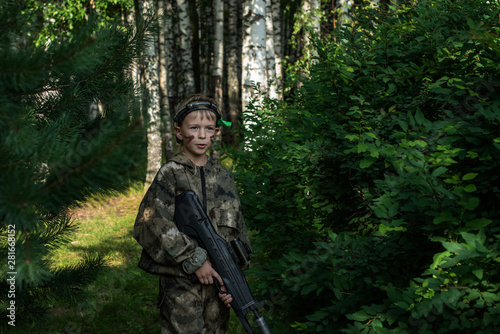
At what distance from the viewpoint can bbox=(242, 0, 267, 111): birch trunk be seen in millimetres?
7508

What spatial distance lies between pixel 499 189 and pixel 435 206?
1.39 ft

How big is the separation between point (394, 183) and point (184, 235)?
1354 millimetres

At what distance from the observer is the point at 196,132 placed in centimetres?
289

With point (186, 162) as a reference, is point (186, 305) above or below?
below

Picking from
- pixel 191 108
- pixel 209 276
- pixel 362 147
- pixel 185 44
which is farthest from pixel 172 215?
pixel 185 44

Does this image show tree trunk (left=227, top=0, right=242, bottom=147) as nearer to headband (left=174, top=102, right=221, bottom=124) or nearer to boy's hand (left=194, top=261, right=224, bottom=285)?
headband (left=174, top=102, right=221, bottom=124)

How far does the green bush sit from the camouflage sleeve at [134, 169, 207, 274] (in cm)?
66

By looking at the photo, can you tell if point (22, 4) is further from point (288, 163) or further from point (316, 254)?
point (288, 163)

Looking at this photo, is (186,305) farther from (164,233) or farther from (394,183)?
(394,183)

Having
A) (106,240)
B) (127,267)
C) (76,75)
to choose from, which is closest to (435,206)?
(76,75)

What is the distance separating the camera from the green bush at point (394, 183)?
6.21ft

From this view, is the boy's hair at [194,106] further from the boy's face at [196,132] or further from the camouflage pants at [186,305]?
the camouflage pants at [186,305]

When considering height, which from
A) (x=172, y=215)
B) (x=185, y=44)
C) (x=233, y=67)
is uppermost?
(x=185, y=44)

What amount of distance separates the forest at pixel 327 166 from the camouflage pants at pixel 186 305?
0.51 m
